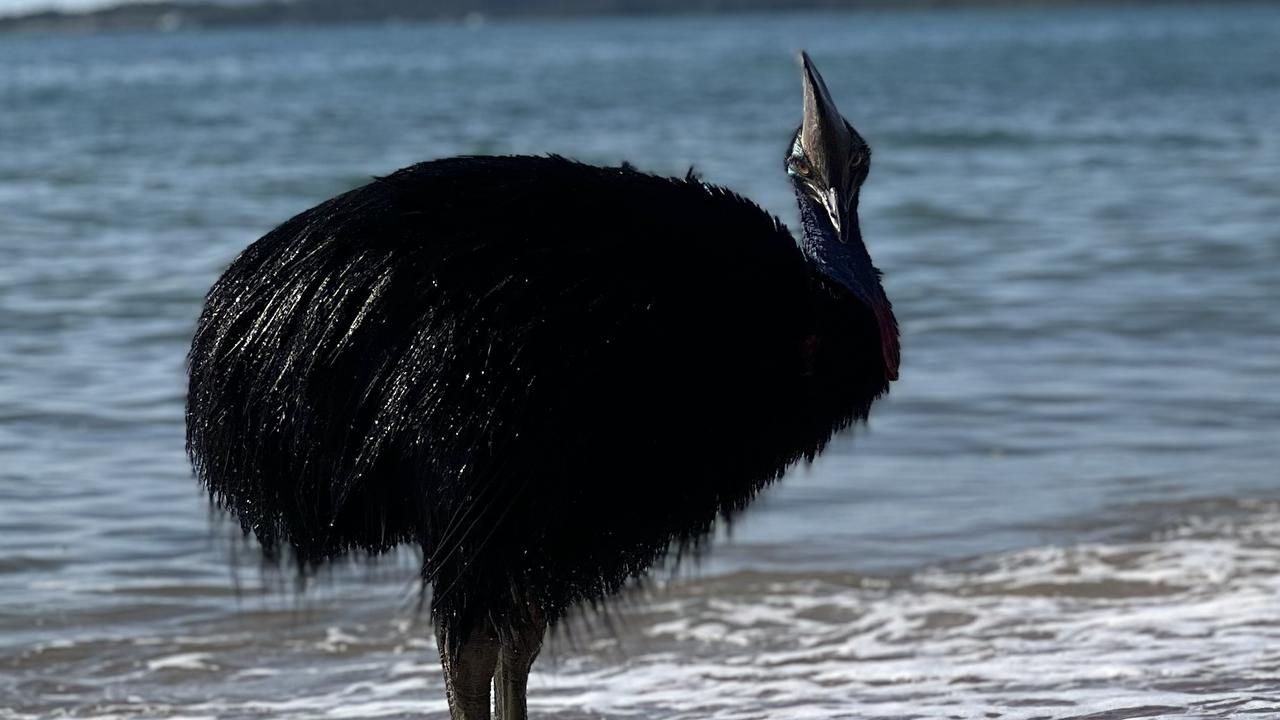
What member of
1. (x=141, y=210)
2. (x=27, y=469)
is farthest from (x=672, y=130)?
(x=27, y=469)

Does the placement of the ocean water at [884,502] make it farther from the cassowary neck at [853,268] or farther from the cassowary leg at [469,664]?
the cassowary neck at [853,268]

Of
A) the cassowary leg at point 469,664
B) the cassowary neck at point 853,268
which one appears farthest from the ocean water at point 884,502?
the cassowary neck at point 853,268

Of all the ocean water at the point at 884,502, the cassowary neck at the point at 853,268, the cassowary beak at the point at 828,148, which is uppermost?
the cassowary beak at the point at 828,148

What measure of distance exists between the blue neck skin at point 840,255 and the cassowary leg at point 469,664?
798mm

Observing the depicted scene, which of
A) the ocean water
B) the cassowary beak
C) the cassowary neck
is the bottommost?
the ocean water

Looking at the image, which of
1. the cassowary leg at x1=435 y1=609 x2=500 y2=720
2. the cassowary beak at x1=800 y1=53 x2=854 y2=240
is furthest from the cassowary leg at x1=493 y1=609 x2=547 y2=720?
the cassowary beak at x1=800 y1=53 x2=854 y2=240

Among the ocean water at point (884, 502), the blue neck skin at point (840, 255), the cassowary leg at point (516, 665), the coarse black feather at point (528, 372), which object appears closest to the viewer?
the coarse black feather at point (528, 372)

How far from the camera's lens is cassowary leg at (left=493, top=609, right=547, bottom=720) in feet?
11.4

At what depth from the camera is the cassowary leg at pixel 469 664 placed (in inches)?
135

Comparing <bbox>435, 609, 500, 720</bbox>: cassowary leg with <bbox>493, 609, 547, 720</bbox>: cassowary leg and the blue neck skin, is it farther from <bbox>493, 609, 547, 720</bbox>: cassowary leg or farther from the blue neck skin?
the blue neck skin

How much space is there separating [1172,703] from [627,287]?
1.69 meters

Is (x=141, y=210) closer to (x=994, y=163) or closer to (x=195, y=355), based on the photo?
(x=994, y=163)

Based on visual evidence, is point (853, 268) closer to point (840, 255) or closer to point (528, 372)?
point (840, 255)

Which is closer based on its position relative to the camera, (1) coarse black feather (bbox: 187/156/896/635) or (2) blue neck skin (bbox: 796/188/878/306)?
(1) coarse black feather (bbox: 187/156/896/635)
